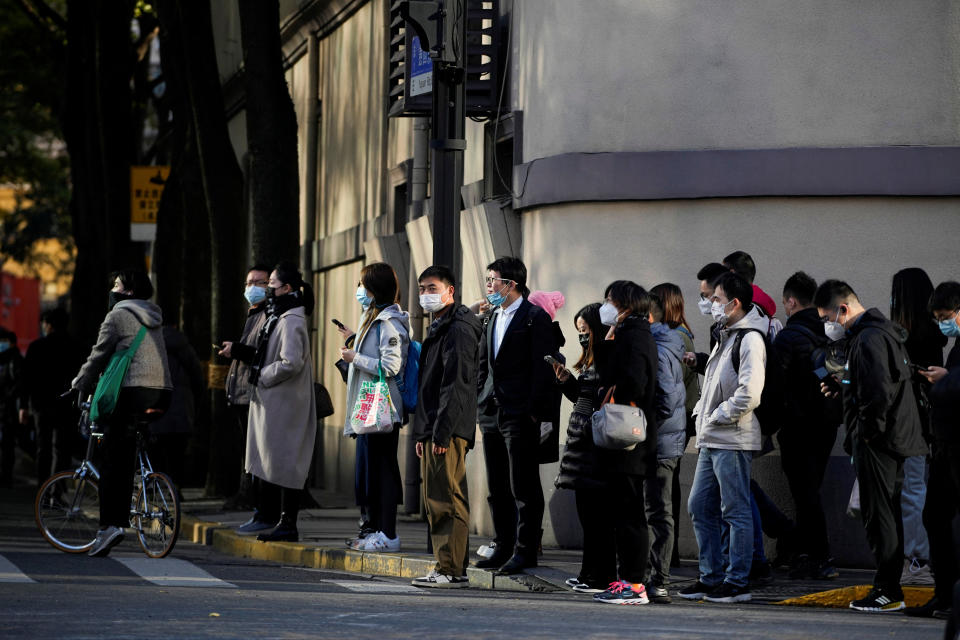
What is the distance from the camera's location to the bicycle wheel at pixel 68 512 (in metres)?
12.8

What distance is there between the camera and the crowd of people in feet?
32.5

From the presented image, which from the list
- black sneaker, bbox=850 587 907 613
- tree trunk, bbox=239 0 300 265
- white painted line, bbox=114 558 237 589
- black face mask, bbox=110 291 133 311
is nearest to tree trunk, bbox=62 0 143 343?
tree trunk, bbox=239 0 300 265

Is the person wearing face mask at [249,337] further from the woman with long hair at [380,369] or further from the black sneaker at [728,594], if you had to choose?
the black sneaker at [728,594]

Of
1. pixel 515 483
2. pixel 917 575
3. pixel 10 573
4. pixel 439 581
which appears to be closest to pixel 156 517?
pixel 10 573

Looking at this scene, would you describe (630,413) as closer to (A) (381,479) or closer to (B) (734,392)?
(B) (734,392)

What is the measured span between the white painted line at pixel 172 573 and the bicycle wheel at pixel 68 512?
1.61 feet

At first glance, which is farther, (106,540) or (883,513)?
(106,540)

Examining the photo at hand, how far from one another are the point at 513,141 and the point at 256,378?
2991mm

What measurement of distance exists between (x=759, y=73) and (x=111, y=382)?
5083 mm

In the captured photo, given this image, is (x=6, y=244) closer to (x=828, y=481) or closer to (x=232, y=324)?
(x=232, y=324)

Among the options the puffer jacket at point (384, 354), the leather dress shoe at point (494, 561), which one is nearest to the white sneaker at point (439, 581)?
the leather dress shoe at point (494, 561)

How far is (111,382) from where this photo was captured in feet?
40.7

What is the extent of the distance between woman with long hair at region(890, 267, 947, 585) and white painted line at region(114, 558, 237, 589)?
4.10m

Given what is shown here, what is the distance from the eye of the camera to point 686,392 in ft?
38.3
